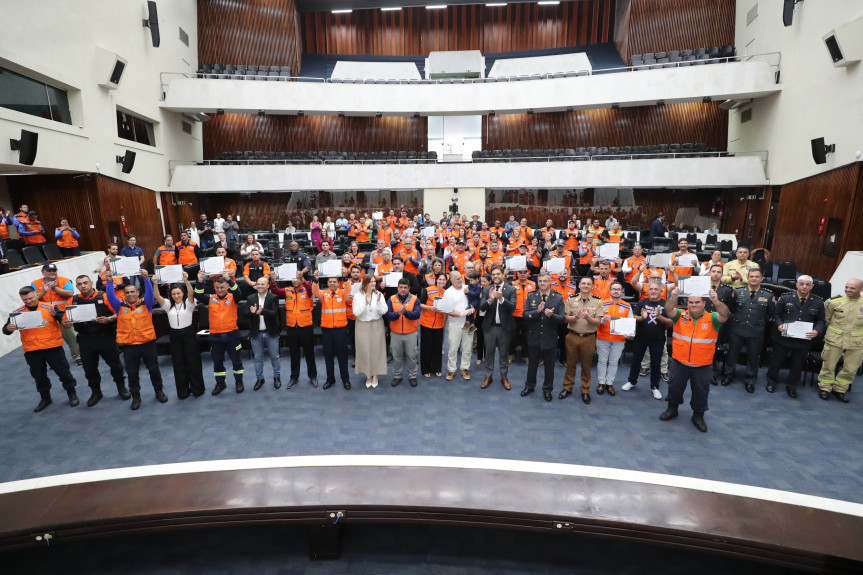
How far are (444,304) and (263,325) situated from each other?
276cm

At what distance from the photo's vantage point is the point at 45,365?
6.13m

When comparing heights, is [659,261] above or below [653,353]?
above

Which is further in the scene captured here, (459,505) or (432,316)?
(432,316)

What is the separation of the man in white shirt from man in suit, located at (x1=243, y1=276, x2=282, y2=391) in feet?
8.48

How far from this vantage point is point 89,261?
12.3 meters

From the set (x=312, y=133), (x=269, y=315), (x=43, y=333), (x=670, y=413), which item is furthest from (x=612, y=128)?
(x=43, y=333)

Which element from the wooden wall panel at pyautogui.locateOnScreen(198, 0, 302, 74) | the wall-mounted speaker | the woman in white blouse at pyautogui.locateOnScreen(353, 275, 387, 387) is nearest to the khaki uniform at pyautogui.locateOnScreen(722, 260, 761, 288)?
the woman in white blouse at pyautogui.locateOnScreen(353, 275, 387, 387)

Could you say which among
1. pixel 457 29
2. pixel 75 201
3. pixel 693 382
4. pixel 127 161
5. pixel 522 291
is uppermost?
pixel 457 29

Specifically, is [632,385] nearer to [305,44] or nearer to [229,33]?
[229,33]

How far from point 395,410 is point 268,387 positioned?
2.17m

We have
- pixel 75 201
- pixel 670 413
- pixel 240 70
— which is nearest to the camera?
pixel 670 413

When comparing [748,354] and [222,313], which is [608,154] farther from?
[222,313]

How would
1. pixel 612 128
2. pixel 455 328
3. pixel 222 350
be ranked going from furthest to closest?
pixel 612 128 < pixel 455 328 < pixel 222 350

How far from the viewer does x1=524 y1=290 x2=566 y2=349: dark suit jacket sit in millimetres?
6105
